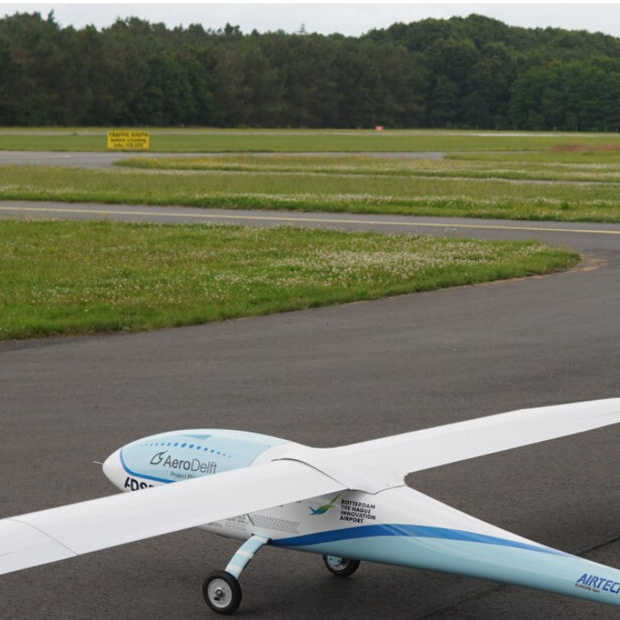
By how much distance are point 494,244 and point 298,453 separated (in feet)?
62.2

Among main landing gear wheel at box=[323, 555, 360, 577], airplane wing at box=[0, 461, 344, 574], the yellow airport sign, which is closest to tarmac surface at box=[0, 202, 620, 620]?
main landing gear wheel at box=[323, 555, 360, 577]

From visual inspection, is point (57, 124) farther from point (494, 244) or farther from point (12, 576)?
point (12, 576)

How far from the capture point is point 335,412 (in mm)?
10930

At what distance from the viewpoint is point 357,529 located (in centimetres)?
595

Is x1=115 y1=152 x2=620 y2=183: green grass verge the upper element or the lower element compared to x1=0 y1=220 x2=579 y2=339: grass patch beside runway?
upper

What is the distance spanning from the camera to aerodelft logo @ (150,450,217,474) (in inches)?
254

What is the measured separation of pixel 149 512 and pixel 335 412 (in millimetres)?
5721

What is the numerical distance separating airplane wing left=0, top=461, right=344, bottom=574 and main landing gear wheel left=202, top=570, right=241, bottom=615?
68 cm

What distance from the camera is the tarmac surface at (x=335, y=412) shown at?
6.63 metres

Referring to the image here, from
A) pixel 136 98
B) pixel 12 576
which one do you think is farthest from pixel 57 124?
pixel 12 576

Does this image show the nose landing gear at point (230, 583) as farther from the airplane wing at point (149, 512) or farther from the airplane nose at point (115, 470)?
the airplane nose at point (115, 470)

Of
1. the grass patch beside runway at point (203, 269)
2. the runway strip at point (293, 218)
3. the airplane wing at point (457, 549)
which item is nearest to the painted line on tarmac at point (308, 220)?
the runway strip at point (293, 218)

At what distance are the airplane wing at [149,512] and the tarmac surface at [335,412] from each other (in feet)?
3.12

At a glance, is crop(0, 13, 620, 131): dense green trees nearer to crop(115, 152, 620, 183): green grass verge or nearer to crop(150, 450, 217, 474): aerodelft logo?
crop(115, 152, 620, 183): green grass verge
